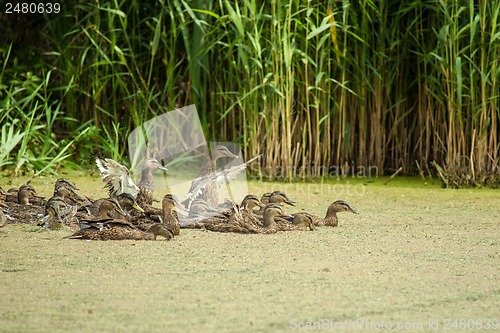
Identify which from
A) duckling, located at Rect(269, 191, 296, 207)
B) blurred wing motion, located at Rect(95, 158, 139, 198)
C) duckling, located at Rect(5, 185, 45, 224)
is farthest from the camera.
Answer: duckling, located at Rect(269, 191, 296, 207)

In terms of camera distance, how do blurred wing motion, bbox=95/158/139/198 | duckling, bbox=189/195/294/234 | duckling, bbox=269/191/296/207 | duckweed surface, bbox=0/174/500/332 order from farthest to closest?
duckling, bbox=269/191/296/207
blurred wing motion, bbox=95/158/139/198
duckling, bbox=189/195/294/234
duckweed surface, bbox=0/174/500/332

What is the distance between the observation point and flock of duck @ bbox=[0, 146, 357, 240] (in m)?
5.77

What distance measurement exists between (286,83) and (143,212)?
2341 millimetres

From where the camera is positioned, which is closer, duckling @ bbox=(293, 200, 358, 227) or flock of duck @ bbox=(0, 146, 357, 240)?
flock of duck @ bbox=(0, 146, 357, 240)

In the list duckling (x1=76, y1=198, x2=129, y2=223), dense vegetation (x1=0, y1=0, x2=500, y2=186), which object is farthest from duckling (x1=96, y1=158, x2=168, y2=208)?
dense vegetation (x1=0, y1=0, x2=500, y2=186)

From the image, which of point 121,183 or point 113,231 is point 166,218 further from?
point 121,183

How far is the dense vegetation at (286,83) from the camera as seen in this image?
793 centimetres

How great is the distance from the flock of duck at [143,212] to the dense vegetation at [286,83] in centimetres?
157

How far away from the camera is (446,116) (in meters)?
8.30

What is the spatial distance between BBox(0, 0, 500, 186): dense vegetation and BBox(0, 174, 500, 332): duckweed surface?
1490 mm

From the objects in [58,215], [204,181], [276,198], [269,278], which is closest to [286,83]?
[276,198]

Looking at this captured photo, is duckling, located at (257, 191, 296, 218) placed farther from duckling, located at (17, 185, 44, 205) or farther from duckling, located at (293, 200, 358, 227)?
duckling, located at (17, 185, 44, 205)

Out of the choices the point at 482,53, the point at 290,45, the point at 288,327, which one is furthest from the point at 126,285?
the point at 482,53

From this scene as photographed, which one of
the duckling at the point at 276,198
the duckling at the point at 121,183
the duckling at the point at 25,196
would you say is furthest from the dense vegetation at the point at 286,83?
the duckling at the point at 121,183
